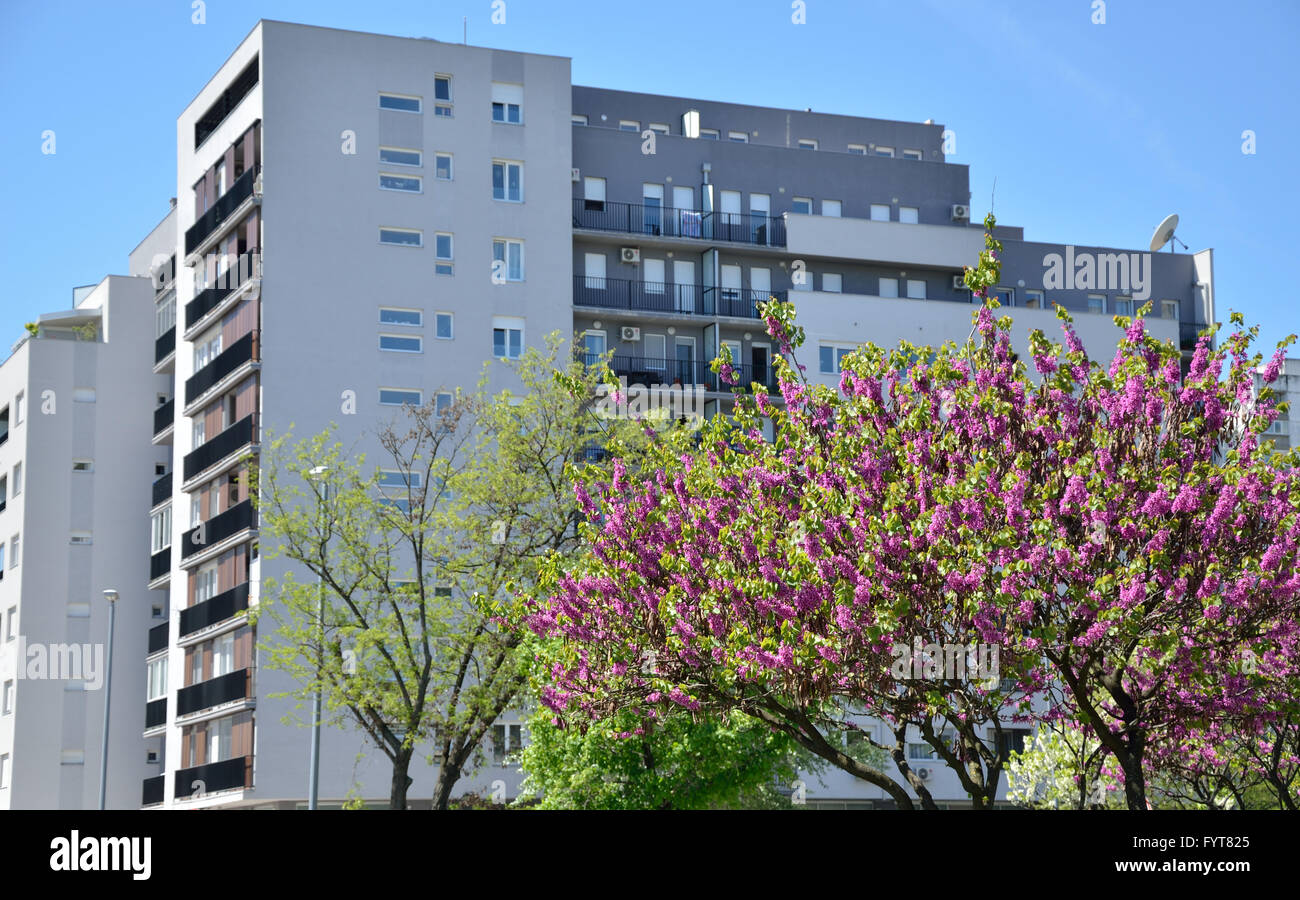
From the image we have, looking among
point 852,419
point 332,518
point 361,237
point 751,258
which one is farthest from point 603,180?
point 852,419

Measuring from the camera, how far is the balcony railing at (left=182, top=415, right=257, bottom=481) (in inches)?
2427

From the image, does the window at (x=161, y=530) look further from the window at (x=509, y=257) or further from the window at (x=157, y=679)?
the window at (x=509, y=257)

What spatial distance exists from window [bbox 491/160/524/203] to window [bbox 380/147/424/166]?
3.00 meters

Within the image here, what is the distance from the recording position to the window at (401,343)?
6322cm

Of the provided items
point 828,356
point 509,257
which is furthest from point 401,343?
point 828,356

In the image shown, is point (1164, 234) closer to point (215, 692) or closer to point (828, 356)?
point (828, 356)

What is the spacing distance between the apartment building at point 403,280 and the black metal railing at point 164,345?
0.14 m

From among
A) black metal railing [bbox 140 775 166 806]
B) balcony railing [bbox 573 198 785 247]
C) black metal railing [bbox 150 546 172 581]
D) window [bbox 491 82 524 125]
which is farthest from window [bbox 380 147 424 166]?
black metal railing [bbox 140 775 166 806]

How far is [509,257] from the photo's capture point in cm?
6588

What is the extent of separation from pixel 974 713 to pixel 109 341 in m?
60.5

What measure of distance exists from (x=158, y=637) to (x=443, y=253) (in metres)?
20.1

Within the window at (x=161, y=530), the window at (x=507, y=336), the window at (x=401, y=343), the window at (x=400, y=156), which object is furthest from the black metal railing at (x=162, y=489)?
the window at (x=400, y=156)

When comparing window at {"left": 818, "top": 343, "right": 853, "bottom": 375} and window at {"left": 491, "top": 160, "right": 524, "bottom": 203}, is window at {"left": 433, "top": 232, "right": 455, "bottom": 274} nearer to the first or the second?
window at {"left": 491, "top": 160, "right": 524, "bottom": 203}
